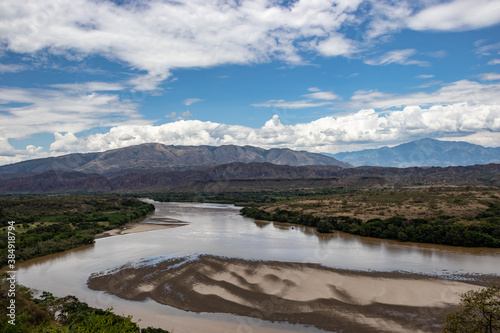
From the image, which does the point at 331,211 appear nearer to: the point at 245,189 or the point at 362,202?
the point at 362,202

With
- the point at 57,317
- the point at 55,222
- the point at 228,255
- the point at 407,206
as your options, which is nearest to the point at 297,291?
the point at 228,255

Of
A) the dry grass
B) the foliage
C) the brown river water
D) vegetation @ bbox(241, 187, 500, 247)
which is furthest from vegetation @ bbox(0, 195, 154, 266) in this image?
the dry grass

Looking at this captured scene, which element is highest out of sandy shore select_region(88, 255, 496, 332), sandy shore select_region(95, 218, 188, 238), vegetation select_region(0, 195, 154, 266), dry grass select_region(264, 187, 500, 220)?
dry grass select_region(264, 187, 500, 220)

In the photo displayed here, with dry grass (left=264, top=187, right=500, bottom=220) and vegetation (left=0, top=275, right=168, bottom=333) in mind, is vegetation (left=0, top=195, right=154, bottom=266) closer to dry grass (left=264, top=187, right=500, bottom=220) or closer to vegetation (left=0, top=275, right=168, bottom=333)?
vegetation (left=0, top=275, right=168, bottom=333)

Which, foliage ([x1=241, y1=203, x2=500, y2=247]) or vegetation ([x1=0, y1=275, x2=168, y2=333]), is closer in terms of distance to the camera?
vegetation ([x1=0, y1=275, x2=168, y2=333])

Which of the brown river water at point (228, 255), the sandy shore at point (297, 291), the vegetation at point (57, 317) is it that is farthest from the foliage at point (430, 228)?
the vegetation at point (57, 317)

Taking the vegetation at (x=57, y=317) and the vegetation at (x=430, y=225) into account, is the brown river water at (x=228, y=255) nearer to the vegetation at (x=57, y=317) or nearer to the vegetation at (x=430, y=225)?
the vegetation at (x=430, y=225)

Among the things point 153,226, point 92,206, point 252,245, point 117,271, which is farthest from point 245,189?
point 117,271

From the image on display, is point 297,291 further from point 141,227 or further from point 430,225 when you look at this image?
point 141,227
